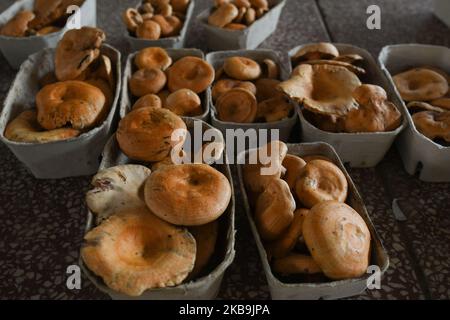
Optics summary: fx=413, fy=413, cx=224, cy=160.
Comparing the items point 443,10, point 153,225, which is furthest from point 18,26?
point 443,10

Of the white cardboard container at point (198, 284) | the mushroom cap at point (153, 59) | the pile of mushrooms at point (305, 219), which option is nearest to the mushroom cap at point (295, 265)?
the pile of mushrooms at point (305, 219)

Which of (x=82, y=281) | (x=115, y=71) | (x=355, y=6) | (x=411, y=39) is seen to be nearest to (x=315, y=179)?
(x=82, y=281)

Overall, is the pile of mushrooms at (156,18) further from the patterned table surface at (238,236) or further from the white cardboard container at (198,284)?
the white cardboard container at (198,284)

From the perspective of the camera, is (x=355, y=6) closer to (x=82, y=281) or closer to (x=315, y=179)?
(x=315, y=179)

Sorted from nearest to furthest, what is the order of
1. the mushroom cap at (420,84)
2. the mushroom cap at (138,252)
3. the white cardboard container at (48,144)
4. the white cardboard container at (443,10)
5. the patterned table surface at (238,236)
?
1. the mushroom cap at (138,252)
2. the patterned table surface at (238,236)
3. the white cardboard container at (48,144)
4. the mushroom cap at (420,84)
5. the white cardboard container at (443,10)

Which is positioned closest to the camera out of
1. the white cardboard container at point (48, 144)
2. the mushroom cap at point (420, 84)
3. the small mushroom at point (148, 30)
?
the white cardboard container at point (48, 144)

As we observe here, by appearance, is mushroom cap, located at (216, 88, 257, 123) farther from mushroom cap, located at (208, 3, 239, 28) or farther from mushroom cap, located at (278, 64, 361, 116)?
mushroom cap, located at (208, 3, 239, 28)
